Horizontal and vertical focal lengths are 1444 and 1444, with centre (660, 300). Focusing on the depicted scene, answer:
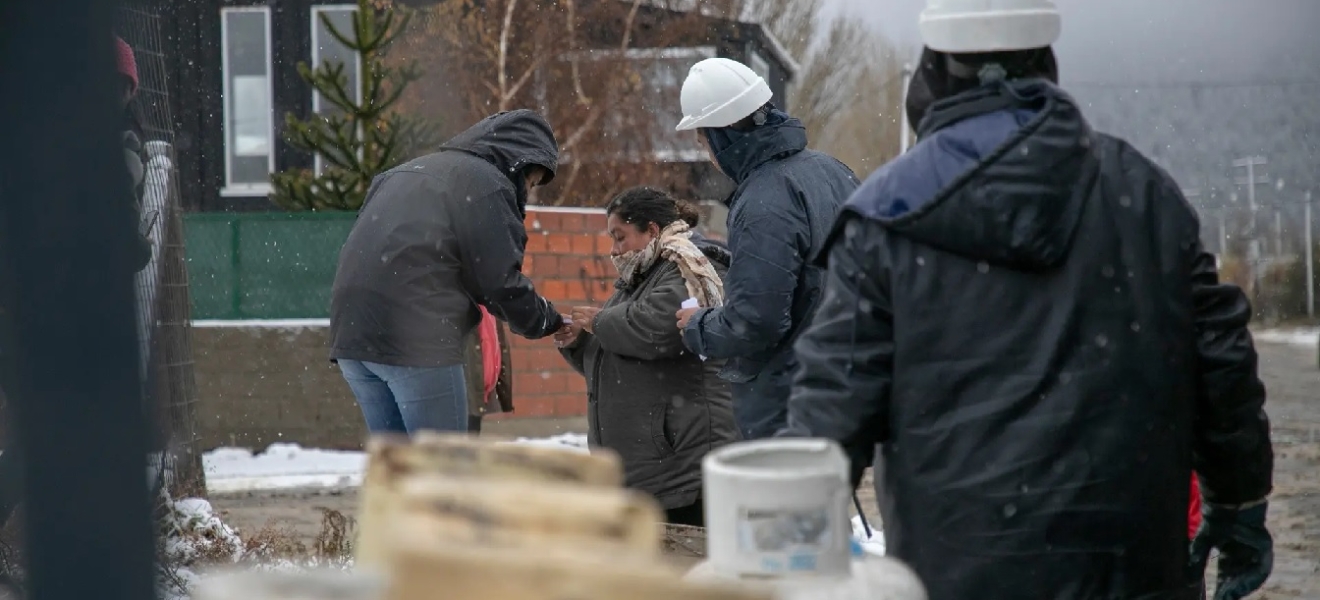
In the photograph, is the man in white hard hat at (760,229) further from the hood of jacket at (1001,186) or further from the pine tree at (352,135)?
the pine tree at (352,135)

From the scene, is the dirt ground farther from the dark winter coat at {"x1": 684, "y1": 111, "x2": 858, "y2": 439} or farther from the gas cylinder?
the gas cylinder

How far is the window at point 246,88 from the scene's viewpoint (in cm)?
1891

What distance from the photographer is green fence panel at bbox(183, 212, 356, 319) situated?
11680 mm

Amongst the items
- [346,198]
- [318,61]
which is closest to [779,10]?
[318,61]

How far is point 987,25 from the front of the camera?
2.56m

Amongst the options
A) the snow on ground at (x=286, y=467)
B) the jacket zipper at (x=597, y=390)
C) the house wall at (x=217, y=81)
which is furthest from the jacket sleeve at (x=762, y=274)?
the house wall at (x=217, y=81)

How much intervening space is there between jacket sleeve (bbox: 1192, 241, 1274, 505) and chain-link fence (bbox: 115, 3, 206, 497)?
500cm

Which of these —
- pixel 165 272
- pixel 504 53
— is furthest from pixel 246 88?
pixel 165 272

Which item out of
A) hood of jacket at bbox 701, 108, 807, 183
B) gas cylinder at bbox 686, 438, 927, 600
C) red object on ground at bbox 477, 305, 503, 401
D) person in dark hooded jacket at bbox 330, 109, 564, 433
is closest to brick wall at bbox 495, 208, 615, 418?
red object on ground at bbox 477, 305, 503, 401

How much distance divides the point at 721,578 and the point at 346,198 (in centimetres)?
1104

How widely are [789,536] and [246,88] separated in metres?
18.5

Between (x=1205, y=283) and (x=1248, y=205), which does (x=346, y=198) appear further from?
(x=1248, y=205)

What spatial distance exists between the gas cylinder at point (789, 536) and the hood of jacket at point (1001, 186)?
2.44 feet

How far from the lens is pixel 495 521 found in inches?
55.8
